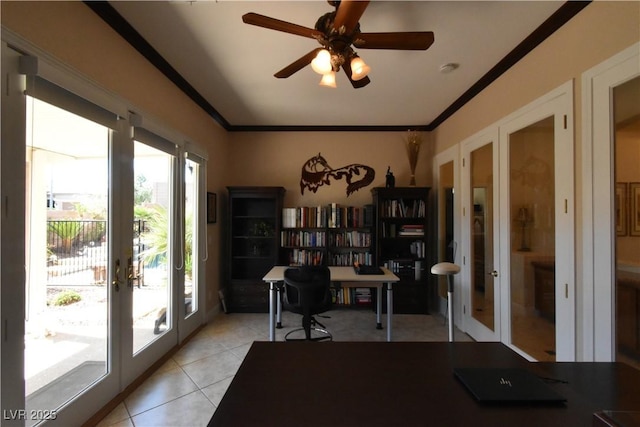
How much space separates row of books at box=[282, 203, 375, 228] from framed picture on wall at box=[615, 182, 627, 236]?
110 inches

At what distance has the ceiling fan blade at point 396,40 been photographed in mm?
1740

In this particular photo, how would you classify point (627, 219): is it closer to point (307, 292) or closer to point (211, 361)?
point (307, 292)

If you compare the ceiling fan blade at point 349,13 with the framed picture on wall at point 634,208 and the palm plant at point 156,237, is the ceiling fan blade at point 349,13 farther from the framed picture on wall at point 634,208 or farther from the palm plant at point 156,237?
the palm plant at point 156,237

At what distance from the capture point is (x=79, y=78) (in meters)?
1.77

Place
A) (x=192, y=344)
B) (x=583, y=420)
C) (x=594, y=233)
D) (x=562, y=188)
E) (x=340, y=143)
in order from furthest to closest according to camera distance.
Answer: (x=340, y=143) → (x=192, y=344) → (x=562, y=188) → (x=594, y=233) → (x=583, y=420)

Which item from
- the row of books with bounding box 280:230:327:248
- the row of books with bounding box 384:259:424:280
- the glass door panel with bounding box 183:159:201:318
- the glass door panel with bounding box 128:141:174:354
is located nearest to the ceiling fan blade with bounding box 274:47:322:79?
the glass door panel with bounding box 128:141:174:354

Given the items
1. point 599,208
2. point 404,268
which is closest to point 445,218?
point 404,268

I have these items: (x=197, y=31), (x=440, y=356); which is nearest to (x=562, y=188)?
(x=440, y=356)

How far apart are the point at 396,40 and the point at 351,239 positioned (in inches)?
117

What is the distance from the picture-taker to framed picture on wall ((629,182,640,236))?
1.56 meters

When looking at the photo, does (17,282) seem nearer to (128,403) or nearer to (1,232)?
(1,232)

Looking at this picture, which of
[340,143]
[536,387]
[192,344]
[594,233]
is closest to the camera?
[536,387]

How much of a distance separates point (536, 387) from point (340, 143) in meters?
4.05

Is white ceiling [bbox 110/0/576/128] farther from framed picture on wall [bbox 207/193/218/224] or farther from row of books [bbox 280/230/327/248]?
row of books [bbox 280/230/327/248]
